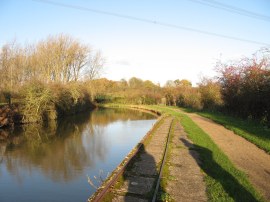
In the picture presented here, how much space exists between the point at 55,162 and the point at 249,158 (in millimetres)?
8736

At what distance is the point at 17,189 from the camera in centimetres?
920

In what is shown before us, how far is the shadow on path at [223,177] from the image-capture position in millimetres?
6626

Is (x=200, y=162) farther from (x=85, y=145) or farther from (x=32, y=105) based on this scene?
(x=32, y=105)

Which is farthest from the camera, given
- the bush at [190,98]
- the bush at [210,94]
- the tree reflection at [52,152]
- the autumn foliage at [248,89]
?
the bush at [190,98]

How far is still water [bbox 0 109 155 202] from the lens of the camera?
8.96 meters

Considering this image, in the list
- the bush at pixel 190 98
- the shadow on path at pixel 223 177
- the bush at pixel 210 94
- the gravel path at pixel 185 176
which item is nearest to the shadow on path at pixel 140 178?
the gravel path at pixel 185 176

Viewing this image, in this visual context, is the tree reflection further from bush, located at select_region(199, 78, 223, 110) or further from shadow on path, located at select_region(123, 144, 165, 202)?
bush, located at select_region(199, 78, 223, 110)

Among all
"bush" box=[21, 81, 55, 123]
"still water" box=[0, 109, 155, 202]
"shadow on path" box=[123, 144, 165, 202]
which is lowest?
"still water" box=[0, 109, 155, 202]

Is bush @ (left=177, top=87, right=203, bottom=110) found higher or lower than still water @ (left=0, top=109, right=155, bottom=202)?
higher

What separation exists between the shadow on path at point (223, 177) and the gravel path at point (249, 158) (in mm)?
534

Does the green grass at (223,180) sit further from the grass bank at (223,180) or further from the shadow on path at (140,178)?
the shadow on path at (140,178)

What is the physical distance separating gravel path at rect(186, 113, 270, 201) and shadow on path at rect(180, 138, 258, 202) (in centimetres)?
53

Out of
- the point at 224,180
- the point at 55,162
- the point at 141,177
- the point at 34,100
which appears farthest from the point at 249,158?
the point at 34,100

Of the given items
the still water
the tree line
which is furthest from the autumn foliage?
the still water
